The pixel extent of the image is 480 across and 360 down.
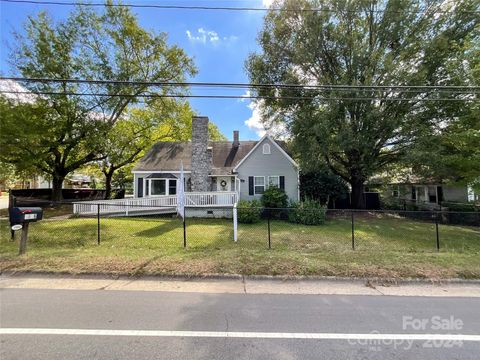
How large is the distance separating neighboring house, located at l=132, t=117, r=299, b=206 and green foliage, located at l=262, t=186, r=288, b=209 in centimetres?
159

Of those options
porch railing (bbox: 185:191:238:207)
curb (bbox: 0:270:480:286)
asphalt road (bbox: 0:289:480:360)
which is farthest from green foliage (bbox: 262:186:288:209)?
asphalt road (bbox: 0:289:480:360)

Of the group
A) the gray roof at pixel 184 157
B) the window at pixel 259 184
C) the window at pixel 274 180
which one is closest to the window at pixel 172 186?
the gray roof at pixel 184 157

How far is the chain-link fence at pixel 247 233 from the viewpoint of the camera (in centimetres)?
920

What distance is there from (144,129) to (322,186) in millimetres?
18542

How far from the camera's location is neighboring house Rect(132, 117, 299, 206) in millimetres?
19062

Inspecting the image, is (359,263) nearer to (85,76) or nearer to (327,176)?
(327,176)

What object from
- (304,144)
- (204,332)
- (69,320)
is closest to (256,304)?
(204,332)

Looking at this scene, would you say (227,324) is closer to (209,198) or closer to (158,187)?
(209,198)

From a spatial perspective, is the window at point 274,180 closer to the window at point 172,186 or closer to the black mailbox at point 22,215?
the window at point 172,186

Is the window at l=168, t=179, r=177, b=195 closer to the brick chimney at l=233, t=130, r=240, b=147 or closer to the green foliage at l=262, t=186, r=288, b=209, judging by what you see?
the brick chimney at l=233, t=130, r=240, b=147

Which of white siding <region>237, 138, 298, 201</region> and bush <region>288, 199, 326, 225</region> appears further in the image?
white siding <region>237, 138, 298, 201</region>

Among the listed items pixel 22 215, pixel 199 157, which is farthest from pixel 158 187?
pixel 22 215

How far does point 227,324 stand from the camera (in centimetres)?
393

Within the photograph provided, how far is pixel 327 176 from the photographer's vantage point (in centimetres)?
2006
